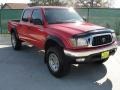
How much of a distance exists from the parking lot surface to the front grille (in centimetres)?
93

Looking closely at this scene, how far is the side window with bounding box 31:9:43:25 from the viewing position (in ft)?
23.7

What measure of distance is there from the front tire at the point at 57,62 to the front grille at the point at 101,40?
868 mm

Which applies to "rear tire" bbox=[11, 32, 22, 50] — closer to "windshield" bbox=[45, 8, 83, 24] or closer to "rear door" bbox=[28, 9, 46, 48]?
"rear door" bbox=[28, 9, 46, 48]

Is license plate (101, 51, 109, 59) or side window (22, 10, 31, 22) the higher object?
side window (22, 10, 31, 22)

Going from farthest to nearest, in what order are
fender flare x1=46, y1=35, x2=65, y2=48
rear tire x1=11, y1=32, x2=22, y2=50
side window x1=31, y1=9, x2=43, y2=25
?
rear tire x1=11, y1=32, x2=22, y2=50 < side window x1=31, y1=9, x2=43, y2=25 < fender flare x1=46, y1=35, x2=65, y2=48

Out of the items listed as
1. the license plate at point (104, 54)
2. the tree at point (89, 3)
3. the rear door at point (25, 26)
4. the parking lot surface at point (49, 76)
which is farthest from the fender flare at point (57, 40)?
the tree at point (89, 3)

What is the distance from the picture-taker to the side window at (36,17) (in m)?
7.22

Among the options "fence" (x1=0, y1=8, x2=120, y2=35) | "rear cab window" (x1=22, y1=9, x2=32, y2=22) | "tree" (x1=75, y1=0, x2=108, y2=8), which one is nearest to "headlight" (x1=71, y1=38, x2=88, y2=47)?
"rear cab window" (x1=22, y1=9, x2=32, y2=22)

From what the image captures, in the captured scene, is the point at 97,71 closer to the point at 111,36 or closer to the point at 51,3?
the point at 111,36

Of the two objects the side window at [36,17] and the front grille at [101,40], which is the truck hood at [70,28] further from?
the side window at [36,17]

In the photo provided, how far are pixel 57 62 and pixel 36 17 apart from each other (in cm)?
210

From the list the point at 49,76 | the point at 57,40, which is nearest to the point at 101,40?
the point at 57,40

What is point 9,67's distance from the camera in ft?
24.1

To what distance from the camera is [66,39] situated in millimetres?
5852
